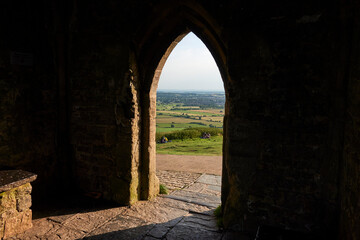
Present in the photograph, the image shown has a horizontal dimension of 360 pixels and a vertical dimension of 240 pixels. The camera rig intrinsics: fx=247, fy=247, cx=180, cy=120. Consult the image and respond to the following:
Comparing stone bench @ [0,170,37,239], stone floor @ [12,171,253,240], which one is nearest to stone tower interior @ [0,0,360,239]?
stone floor @ [12,171,253,240]

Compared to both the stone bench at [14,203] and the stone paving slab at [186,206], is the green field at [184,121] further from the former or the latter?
the stone bench at [14,203]

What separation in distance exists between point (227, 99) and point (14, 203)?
3.50 meters

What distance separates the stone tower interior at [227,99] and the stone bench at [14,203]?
899 mm

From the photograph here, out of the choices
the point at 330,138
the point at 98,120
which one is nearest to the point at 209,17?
the point at 330,138

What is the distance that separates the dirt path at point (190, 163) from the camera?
7371 millimetres

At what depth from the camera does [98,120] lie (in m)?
4.67

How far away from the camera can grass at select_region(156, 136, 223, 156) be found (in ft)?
32.0

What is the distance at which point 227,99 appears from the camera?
12.6 ft

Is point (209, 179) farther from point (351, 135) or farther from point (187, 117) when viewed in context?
point (187, 117)

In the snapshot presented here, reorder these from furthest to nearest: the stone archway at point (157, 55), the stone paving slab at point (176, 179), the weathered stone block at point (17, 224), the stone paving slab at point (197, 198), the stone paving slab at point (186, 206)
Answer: the stone paving slab at point (176, 179)
the stone paving slab at point (197, 198)
the stone paving slab at point (186, 206)
the stone archway at point (157, 55)
the weathered stone block at point (17, 224)

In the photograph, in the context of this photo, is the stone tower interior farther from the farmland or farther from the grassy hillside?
the farmland

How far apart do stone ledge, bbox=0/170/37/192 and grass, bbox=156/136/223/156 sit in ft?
20.3

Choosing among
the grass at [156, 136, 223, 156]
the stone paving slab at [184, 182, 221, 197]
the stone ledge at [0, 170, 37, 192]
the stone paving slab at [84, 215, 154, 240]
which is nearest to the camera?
the stone ledge at [0, 170, 37, 192]

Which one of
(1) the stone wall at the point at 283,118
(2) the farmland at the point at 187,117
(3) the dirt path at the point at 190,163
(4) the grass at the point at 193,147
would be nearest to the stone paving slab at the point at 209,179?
(3) the dirt path at the point at 190,163
